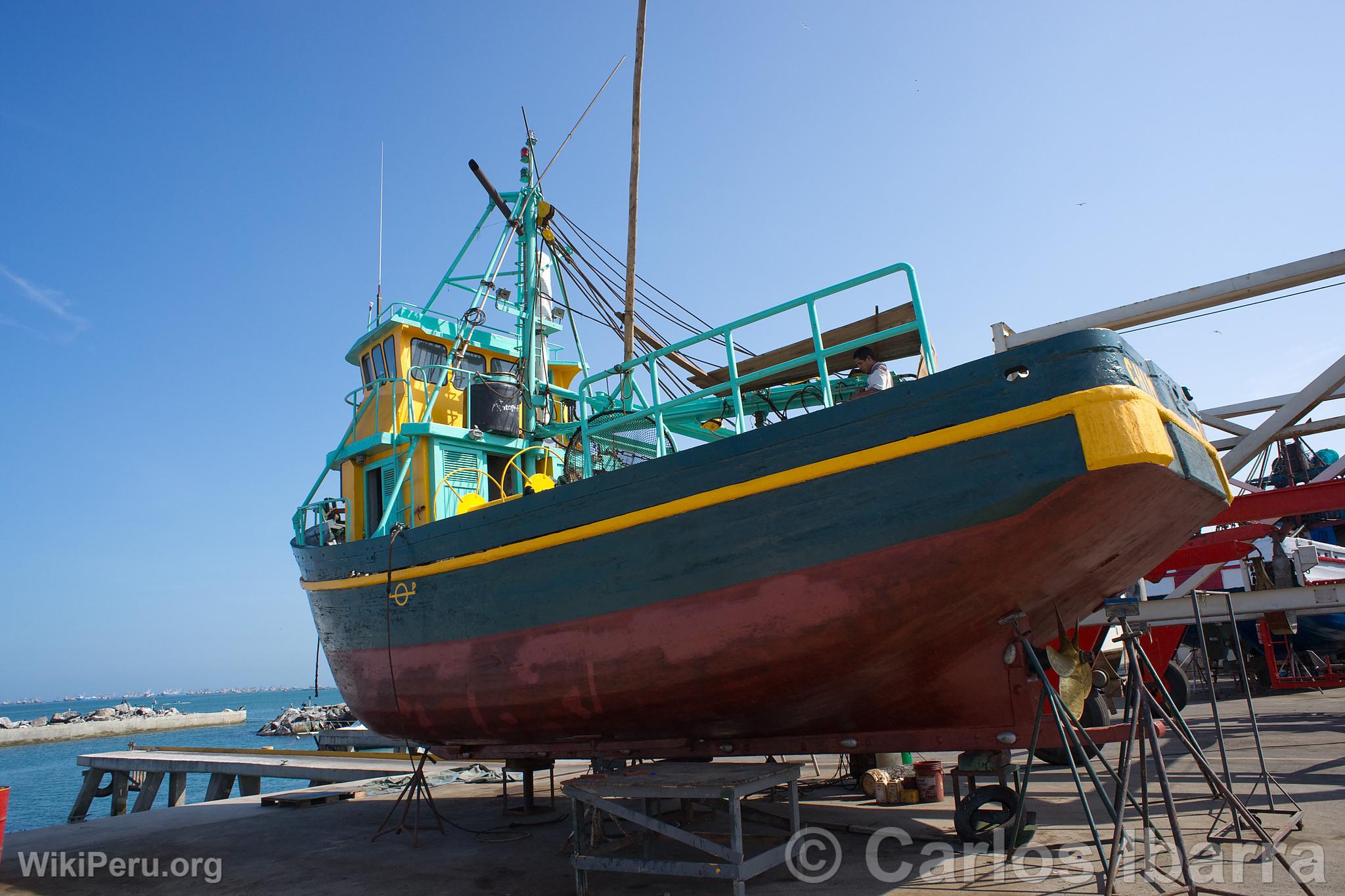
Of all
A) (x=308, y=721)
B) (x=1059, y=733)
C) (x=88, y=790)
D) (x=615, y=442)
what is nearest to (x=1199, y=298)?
(x=1059, y=733)

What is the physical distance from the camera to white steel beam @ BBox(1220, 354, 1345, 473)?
616 centimetres

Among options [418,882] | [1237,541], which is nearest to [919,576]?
[418,882]

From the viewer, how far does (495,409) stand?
30.6 ft

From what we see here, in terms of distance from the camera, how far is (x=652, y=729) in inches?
235

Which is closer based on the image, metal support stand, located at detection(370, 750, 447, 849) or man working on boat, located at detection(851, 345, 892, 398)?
man working on boat, located at detection(851, 345, 892, 398)

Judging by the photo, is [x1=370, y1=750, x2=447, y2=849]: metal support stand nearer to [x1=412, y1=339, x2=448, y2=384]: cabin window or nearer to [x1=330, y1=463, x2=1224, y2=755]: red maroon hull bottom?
[x1=330, y1=463, x2=1224, y2=755]: red maroon hull bottom

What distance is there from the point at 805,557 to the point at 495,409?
5.49 meters

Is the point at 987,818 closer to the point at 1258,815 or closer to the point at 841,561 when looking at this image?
the point at 1258,815

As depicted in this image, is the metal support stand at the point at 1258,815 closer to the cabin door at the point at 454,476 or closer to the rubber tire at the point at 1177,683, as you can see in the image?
the rubber tire at the point at 1177,683

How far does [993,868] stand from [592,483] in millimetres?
3755

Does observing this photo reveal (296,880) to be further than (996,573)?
Yes

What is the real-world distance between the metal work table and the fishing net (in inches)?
93.6

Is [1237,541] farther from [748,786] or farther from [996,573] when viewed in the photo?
[748,786]

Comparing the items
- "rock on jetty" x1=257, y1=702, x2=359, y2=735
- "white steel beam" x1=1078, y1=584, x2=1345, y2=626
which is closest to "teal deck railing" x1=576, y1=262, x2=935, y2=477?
"white steel beam" x1=1078, y1=584, x2=1345, y2=626
